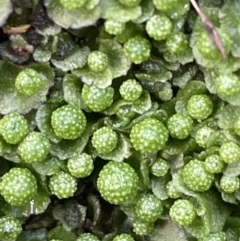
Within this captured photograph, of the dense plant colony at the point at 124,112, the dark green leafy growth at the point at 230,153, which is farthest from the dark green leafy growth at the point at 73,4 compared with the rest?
the dark green leafy growth at the point at 230,153

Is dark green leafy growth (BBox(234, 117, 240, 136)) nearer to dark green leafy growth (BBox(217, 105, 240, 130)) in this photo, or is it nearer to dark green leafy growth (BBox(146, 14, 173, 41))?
dark green leafy growth (BBox(217, 105, 240, 130))

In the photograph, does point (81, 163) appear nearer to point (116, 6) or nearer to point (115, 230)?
point (115, 230)

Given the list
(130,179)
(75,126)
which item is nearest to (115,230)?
(130,179)

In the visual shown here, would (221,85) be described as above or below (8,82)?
above

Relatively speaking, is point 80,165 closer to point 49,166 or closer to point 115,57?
point 49,166

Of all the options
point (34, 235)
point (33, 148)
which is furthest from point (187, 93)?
point (34, 235)

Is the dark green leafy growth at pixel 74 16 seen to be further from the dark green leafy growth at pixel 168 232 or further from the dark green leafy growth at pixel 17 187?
the dark green leafy growth at pixel 168 232

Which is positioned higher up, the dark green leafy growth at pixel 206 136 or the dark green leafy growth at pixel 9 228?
the dark green leafy growth at pixel 206 136
